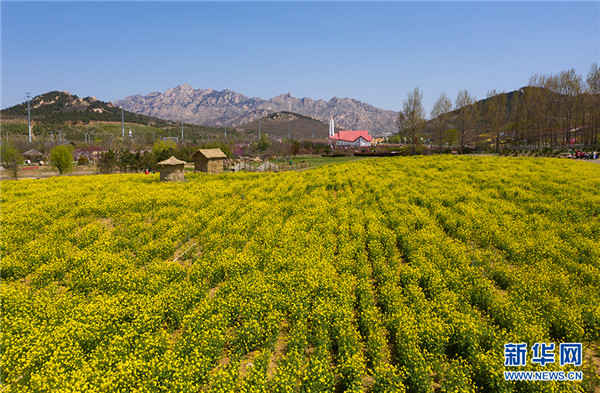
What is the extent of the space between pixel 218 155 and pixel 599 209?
4361 centimetres

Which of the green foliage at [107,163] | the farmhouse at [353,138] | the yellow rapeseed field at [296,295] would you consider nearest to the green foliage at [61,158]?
the green foliage at [107,163]

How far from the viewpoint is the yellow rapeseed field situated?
26.3ft

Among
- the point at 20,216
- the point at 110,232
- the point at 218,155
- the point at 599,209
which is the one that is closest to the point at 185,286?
the point at 110,232

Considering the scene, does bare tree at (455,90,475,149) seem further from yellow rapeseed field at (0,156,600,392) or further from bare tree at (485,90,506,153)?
yellow rapeseed field at (0,156,600,392)

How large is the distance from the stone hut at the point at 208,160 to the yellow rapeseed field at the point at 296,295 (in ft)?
69.5

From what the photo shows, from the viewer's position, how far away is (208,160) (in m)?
45.5

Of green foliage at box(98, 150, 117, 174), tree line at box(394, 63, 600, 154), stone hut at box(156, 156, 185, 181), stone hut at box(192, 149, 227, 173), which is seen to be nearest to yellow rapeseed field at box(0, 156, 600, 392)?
stone hut at box(156, 156, 185, 181)

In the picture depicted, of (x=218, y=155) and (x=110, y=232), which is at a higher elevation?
(x=218, y=155)

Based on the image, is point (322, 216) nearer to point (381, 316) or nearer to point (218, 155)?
point (381, 316)

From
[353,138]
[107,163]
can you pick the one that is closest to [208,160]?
[107,163]

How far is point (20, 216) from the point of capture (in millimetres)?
21391

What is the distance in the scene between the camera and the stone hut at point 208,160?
45.5 m

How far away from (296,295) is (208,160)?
3790 cm

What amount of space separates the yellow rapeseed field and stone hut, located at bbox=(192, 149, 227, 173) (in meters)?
21.2
